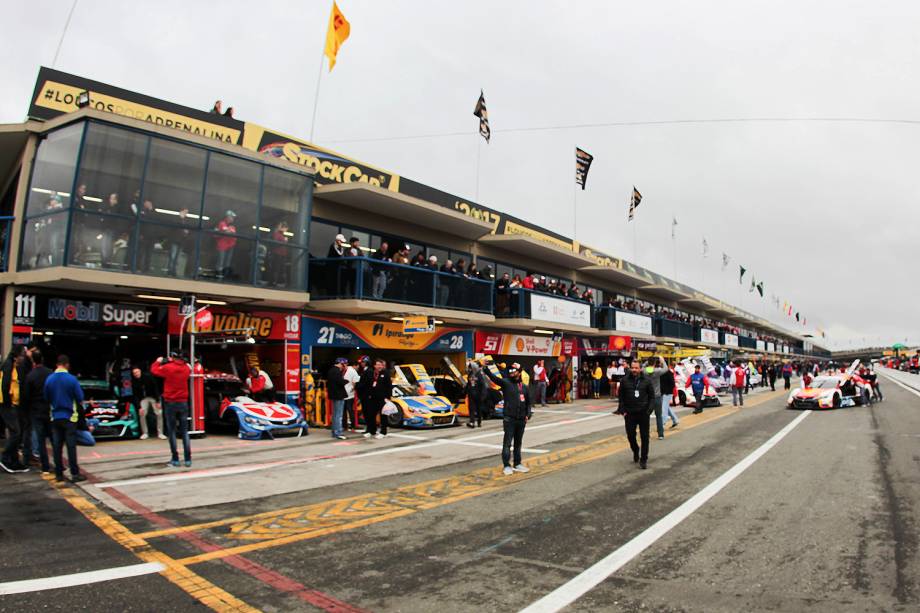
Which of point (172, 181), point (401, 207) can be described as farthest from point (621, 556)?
point (401, 207)

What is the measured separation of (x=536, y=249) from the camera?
26125 millimetres

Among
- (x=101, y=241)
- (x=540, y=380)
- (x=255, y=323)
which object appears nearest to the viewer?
(x=101, y=241)

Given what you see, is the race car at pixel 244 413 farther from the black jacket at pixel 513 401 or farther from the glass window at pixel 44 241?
the black jacket at pixel 513 401

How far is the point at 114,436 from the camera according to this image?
1223cm

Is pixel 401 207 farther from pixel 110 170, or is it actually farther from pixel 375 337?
pixel 110 170

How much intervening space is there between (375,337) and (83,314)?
8340 millimetres

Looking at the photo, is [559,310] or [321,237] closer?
[321,237]

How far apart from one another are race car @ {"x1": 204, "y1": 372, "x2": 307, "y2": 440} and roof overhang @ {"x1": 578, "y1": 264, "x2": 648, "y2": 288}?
2079 centimetres

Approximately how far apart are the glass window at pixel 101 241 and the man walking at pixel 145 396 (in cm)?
256

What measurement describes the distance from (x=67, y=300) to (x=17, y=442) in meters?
4.69

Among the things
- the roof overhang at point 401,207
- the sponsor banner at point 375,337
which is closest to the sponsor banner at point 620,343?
the sponsor banner at point 375,337

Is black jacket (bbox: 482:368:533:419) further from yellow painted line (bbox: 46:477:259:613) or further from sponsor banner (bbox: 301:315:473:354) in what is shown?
sponsor banner (bbox: 301:315:473:354)

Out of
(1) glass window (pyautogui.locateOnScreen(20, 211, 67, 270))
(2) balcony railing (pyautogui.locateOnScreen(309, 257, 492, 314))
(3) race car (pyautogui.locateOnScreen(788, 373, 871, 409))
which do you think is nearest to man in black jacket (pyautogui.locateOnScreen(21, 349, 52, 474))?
(1) glass window (pyautogui.locateOnScreen(20, 211, 67, 270))

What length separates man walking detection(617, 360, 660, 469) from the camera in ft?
32.3
